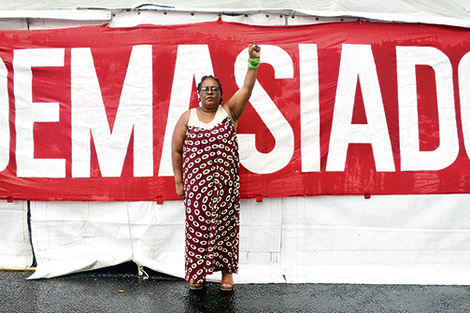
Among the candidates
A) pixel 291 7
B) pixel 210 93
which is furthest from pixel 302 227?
pixel 291 7

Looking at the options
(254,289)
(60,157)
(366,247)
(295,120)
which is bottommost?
(254,289)

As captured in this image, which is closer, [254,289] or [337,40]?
[254,289]

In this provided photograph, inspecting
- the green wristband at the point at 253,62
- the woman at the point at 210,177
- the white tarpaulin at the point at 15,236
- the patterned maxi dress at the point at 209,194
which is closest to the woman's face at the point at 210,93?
the woman at the point at 210,177

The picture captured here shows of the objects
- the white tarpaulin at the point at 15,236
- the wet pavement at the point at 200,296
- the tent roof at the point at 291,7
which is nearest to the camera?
the wet pavement at the point at 200,296

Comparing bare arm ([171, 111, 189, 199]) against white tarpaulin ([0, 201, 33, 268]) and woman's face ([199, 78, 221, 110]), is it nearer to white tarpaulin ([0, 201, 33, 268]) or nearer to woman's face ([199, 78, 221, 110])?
woman's face ([199, 78, 221, 110])

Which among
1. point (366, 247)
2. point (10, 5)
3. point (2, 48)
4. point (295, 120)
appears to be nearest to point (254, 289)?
point (366, 247)

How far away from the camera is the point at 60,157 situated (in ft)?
13.1

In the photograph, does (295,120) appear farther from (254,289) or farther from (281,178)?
(254,289)

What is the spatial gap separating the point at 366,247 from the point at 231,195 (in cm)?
155

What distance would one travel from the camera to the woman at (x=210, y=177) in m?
3.29

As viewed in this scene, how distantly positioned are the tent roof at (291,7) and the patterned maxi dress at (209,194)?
1184 mm

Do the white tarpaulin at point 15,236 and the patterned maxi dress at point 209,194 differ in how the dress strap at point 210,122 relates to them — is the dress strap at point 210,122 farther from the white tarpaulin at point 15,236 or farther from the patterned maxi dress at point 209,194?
the white tarpaulin at point 15,236

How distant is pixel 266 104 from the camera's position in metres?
3.92

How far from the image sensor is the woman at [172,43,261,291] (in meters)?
3.29
